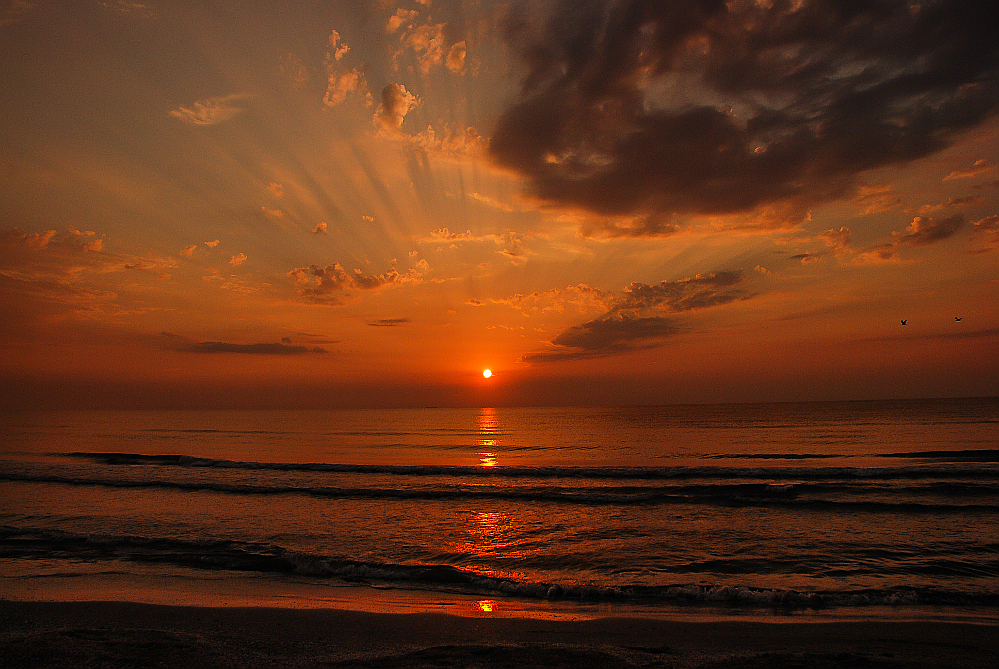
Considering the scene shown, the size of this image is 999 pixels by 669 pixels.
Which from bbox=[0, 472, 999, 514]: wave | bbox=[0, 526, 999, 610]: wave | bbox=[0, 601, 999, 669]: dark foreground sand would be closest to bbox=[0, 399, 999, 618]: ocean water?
bbox=[0, 526, 999, 610]: wave

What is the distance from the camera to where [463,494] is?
1033 inches

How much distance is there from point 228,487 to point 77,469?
16.2 meters

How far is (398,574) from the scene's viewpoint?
13.1m

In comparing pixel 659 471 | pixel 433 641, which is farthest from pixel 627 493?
pixel 433 641

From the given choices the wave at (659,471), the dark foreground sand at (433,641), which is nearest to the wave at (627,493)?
the wave at (659,471)

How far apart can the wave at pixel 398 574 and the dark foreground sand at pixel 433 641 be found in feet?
5.04

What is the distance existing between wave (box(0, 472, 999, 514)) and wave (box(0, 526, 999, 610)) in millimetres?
10079

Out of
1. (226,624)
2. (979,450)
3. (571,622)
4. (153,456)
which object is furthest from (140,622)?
(979,450)

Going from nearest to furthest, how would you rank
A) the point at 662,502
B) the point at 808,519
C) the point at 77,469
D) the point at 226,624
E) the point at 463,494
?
the point at 226,624
the point at 808,519
the point at 662,502
the point at 463,494
the point at 77,469

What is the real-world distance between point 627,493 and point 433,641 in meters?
19.1

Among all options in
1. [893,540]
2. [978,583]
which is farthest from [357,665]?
[893,540]

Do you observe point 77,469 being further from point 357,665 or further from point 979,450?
point 979,450

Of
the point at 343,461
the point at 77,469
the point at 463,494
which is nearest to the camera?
the point at 463,494

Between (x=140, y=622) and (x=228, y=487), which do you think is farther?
(x=228, y=487)
